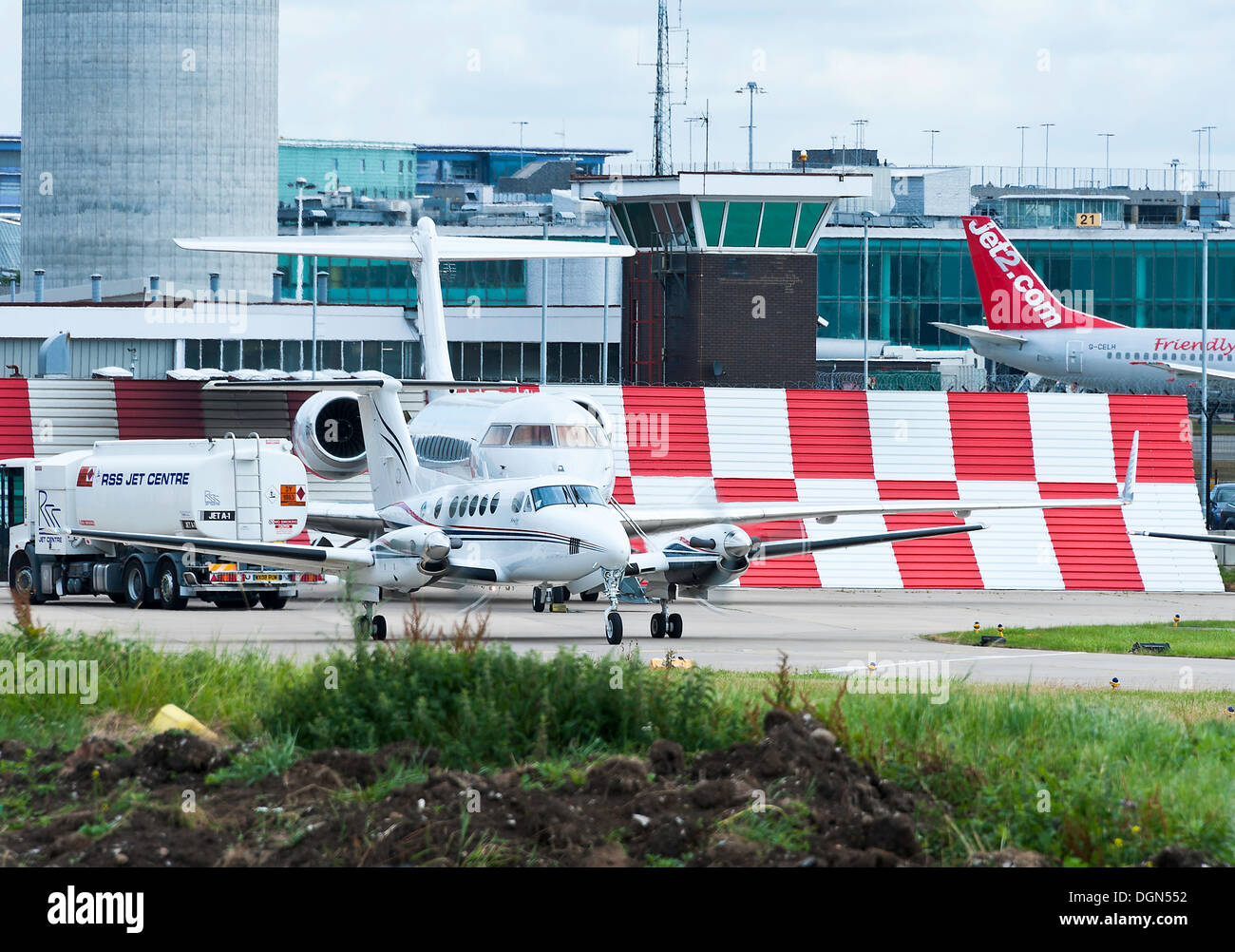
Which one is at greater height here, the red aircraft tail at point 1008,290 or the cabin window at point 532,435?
the red aircraft tail at point 1008,290

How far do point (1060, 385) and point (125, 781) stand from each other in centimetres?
7265

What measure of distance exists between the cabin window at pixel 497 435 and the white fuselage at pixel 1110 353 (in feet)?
146

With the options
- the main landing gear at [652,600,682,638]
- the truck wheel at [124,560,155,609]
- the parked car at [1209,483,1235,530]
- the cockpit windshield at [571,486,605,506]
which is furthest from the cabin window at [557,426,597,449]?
the parked car at [1209,483,1235,530]

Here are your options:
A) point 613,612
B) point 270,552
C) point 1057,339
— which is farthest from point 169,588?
point 1057,339

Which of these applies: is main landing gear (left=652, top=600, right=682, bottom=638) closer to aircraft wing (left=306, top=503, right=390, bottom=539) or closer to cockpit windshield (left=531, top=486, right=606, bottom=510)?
cockpit windshield (left=531, top=486, right=606, bottom=510)

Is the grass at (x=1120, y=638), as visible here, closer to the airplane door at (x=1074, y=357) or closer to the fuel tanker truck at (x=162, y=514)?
the fuel tanker truck at (x=162, y=514)

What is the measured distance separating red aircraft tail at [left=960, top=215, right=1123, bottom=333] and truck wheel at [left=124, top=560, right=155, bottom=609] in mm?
43769

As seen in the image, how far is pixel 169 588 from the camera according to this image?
102 feet

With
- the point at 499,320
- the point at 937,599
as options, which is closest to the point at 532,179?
the point at 499,320

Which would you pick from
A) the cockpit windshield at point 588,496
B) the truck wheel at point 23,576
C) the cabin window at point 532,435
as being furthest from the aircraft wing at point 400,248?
the cockpit windshield at point 588,496

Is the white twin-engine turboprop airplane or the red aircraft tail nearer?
the white twin-engine turboprop airplane

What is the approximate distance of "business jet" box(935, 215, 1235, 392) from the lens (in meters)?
67.7

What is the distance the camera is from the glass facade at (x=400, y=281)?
3647 inches

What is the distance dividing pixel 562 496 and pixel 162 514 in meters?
9.70
